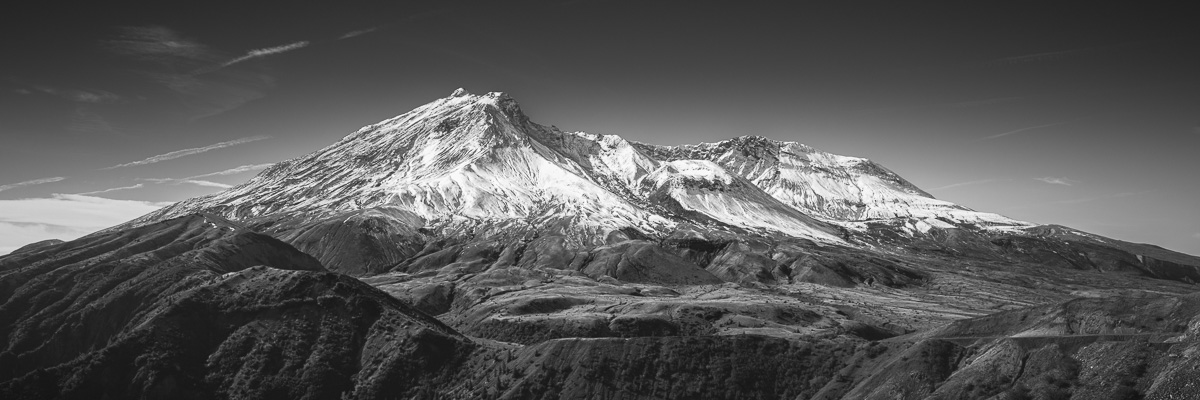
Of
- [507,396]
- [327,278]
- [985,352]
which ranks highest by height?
[327,278]

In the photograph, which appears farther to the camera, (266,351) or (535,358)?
(266,351)

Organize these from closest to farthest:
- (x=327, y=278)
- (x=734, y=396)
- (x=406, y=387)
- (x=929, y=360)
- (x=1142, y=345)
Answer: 1. (x=1142, y=345)
2. (x=929, y=360)
3. (x=734, y=396)
4. (x=406, y=387)
5. (x=327, y=278)

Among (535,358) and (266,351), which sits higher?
(266,351)

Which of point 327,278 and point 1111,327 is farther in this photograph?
point 327,278

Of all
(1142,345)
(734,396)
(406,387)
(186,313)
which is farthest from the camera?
(186,313)

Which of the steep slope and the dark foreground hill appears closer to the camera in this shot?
the dark foreground hill

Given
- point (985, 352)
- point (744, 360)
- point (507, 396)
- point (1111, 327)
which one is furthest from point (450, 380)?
point (1111, 327)

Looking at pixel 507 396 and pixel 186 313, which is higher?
pixel 186 313

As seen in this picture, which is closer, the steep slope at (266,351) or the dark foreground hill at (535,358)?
the dark foreground hill at (535,358)

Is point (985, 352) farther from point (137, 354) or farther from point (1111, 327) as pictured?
point (137, 354)
